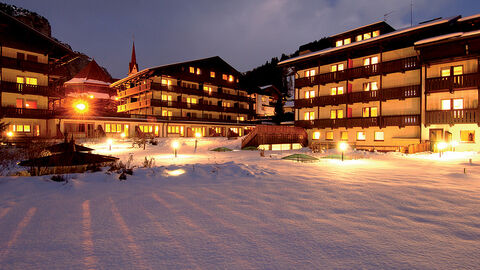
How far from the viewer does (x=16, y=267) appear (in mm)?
2986

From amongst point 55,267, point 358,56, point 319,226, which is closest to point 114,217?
point 55,267

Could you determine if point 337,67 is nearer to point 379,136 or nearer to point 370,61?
point 370,61

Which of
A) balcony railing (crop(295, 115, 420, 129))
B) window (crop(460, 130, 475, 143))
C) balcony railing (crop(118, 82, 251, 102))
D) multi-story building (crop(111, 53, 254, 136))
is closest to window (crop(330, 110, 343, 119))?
balcony railing (crop(295, 115, 420, 129))

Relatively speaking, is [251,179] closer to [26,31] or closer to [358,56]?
[358,56]

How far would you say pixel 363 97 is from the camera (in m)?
25.7

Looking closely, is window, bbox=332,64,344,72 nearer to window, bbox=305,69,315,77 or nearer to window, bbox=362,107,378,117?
window, bbox=305,69,315,77

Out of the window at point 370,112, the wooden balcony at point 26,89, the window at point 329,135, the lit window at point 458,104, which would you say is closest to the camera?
the lit window at point 458,104

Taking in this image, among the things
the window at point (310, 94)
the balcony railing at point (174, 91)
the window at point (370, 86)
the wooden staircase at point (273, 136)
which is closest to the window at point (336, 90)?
the window at point (310, 94)

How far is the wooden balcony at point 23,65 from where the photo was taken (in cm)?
2708

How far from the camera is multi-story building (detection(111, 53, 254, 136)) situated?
134 feet

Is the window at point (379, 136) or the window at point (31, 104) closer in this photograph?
the window at point (379, 136)

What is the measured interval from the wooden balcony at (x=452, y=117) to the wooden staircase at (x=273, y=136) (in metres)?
12.4

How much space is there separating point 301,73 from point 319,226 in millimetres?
30095

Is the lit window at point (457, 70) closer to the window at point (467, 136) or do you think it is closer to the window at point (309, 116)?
the window at point (467, 136)
